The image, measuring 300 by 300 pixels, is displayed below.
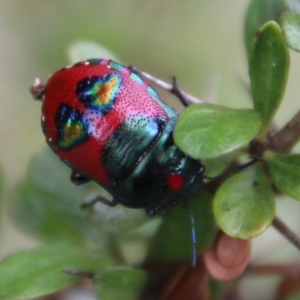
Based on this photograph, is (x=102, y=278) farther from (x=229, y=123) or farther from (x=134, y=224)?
(x=229, y=123)

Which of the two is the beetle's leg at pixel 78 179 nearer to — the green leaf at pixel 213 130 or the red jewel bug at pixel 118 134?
the red jewel bug at pixel 118 134

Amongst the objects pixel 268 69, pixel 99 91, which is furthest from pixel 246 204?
pixel 99 91

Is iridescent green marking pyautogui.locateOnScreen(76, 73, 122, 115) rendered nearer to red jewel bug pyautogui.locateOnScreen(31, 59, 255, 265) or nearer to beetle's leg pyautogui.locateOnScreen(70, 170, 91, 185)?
red jewel bug pyautogui.locateOnScreen(31, 59, 255, 265)

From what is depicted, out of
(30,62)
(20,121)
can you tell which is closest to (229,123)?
(20,121)

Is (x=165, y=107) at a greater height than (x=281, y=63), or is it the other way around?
(x=281, y=63)

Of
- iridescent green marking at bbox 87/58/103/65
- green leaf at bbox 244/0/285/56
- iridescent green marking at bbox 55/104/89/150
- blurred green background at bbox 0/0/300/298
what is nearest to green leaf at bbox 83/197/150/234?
iridescent green marking at bbox 55/104/89/150

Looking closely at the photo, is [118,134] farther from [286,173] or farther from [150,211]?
[286,173]

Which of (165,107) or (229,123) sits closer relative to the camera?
(229,123)

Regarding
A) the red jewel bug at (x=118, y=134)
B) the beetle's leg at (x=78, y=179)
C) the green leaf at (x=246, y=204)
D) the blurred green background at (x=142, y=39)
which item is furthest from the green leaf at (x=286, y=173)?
the blurred green background at (x=142, y=39)

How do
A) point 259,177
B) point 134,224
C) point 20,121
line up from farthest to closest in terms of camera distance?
point 20,121
point 134,224
point 259,177
